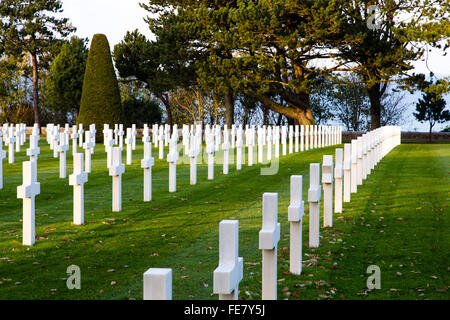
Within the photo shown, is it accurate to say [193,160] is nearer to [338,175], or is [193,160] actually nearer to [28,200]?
[338,175]

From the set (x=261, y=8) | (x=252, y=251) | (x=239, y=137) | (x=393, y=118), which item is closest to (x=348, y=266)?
(x=252, y=251)

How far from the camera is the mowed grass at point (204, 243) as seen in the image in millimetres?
6352

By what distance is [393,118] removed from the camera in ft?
A: 211

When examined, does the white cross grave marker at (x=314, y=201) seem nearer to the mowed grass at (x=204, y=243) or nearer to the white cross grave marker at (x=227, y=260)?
the mowed grass at (x=204, y=243)

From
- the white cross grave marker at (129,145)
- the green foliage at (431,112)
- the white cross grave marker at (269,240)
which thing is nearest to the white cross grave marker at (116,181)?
the white cross grave marker at (269,240)

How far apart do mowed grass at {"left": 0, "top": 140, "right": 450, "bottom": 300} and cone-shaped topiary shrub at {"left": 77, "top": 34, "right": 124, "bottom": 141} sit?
64.0 ft

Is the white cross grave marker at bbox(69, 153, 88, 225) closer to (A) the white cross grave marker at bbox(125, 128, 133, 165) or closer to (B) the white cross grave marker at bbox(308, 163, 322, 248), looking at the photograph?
Answer: (B) the white cross grave marker at bbox(308, 163, 322, 248)

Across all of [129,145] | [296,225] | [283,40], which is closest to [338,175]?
[296,225]

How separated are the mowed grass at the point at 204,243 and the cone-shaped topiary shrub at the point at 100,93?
1950cm

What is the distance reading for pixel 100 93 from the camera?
34.3 m

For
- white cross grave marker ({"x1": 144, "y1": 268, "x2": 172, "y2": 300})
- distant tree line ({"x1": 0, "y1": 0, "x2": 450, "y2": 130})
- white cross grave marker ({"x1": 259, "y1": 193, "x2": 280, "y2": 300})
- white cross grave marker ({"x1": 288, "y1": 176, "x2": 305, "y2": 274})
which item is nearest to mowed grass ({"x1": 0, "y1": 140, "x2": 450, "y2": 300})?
white cross grave marker ({"x1": 288, "y1": 176, "x2": 305, "y2": 274})

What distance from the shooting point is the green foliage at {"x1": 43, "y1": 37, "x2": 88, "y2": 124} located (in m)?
46.9
